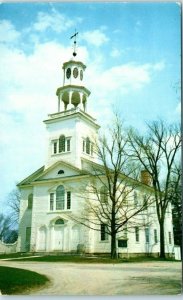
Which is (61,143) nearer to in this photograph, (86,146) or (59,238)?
(86,146)

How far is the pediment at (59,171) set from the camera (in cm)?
2022

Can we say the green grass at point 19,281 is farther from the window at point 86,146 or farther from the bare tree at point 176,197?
the window at point 86,146

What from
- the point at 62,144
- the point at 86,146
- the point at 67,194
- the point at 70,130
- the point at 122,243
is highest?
the point at 70,130

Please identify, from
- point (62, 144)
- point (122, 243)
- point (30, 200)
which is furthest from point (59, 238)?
point (62, 144)

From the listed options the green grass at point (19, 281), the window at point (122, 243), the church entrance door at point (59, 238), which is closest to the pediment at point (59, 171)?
the church entrance door at point (59, 238)

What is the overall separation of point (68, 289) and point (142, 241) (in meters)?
10.4

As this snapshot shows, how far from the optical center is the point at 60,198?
784 inches

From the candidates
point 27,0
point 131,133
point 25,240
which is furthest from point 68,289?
point 25,240

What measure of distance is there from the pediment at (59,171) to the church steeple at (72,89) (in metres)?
3.11

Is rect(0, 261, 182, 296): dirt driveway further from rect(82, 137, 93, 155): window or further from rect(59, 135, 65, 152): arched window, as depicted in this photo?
rect(59, 135, 65, 152): arched window

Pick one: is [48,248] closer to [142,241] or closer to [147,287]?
[142,241]

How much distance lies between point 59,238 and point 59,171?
3.66 meters

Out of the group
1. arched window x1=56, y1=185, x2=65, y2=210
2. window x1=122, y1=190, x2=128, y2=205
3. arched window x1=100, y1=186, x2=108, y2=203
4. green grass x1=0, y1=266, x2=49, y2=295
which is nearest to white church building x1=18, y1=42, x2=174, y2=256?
arched window x1=56, y1=185, x2=65, y2=210

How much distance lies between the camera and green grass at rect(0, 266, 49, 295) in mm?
9336
